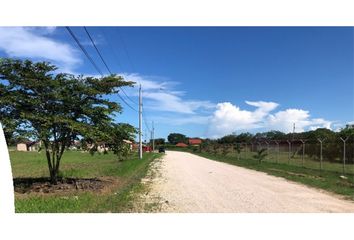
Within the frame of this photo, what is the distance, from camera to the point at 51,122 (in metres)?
14.7

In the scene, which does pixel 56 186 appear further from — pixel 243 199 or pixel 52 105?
pixel 243 199

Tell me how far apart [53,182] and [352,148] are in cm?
1952

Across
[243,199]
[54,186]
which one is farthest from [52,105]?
[243,199]

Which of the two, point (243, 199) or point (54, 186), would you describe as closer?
point (243, 199)

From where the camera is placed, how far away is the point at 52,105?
613 inches

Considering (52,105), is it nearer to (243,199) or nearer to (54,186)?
(54,186)

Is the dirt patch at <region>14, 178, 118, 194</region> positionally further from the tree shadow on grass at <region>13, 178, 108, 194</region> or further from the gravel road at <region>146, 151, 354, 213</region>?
the gravel road at <region>146, 151, 354, 213</region>

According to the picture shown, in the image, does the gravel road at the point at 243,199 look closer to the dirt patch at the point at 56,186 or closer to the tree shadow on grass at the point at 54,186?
the dirt patch at the point at 56,186

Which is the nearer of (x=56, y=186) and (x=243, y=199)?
(x=243, y=199)

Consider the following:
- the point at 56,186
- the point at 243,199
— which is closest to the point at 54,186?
the point at 56,186

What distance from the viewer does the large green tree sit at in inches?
575

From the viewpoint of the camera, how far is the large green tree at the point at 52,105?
14.6 metres

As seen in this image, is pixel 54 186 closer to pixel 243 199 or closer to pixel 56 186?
pixel 56 186
